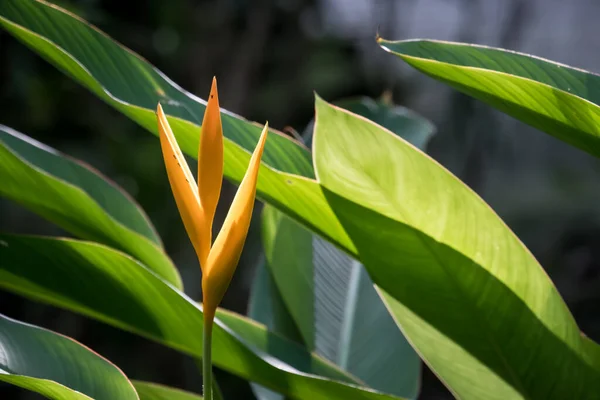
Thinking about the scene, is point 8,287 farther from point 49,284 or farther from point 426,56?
point 426,56

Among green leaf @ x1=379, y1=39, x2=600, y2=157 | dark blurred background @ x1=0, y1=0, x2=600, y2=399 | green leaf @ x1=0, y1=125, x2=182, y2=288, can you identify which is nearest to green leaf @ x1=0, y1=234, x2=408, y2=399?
green leaf @ x1=0, y1=125, x2=182, y2=288

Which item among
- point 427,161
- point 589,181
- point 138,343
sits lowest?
point 138,343

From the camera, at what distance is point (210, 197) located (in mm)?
235

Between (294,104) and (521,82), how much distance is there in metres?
2.18

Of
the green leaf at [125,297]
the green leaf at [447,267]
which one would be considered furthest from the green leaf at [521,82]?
the green leaf at [125,297]

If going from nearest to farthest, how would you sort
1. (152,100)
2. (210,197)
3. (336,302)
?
1. (210,197)
2. (152,100)
3. (336,302)

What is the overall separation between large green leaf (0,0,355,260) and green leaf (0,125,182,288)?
0.22 feet

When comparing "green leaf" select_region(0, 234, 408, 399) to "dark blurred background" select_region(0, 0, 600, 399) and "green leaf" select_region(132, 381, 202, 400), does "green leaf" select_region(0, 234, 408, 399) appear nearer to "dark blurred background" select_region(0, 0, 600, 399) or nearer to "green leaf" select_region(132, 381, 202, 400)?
"green leaf" select_region(132, 381, 202, 400)

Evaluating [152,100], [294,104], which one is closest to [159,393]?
[152,100]

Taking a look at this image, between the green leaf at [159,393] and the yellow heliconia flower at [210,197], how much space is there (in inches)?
7.5

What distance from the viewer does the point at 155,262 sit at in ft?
1.41

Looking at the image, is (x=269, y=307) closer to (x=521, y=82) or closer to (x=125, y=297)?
(x=125, y=297)

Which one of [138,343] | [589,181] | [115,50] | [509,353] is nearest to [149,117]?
[115,50]

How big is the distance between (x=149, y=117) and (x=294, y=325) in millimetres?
238
